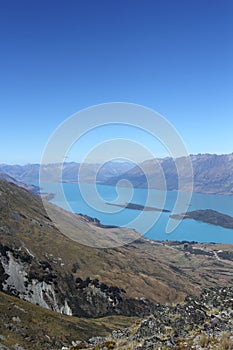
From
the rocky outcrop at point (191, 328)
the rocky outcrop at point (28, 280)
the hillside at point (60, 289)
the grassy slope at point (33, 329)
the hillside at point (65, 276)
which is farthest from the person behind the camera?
the hillside at point (65, 276)

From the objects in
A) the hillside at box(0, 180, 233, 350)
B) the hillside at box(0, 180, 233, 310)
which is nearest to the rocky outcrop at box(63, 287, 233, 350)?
the hillside at box(0, 180, 233, 350)

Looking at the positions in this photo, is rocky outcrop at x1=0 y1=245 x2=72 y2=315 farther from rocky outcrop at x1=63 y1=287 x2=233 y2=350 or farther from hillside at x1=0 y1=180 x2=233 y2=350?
rocky outcrop at x1=63 y1=287 x2=233 y2=350

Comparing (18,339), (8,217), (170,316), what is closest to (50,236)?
(8,217)

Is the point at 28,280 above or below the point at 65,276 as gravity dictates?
above

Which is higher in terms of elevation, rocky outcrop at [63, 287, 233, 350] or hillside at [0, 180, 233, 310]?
rocky outcrop at [63, 287, 233, 350]

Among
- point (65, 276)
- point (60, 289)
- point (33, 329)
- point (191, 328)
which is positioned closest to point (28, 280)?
point (60, 289)

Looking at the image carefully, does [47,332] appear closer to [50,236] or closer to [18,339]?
[18,339]

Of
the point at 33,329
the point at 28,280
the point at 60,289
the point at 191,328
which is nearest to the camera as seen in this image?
the point at 191,328

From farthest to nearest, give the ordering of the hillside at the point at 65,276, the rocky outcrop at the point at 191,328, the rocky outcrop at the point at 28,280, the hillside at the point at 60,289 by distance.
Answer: the hillside at the point at 65,276
the rocky outcrop at the point at 28,280
the hillside at the point at 60,289
the rocky outcrop at the point at 191,328

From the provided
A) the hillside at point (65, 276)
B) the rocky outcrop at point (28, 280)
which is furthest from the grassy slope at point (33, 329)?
the hillside at point (65, 276)

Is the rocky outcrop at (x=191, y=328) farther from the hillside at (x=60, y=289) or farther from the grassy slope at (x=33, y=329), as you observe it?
the hillside at (x=60, y=289)

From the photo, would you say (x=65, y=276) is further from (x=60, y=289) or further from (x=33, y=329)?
(x=33, y=329)
